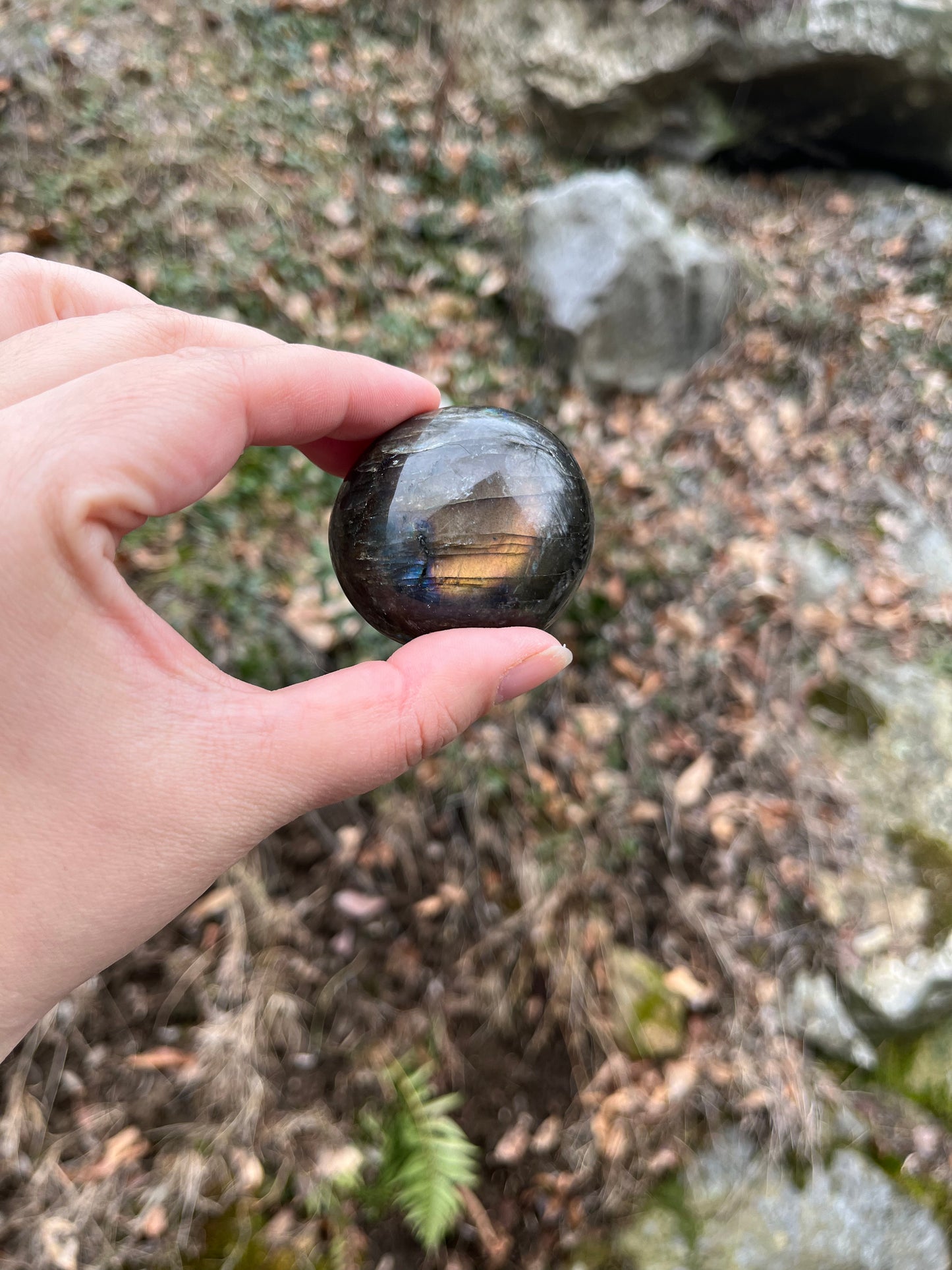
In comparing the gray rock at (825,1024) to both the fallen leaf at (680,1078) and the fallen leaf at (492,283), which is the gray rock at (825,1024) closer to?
the fallen leaf at (680,1078)

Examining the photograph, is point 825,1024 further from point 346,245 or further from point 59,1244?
point 346,245

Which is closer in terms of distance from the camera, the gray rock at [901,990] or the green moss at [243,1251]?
the green moss at [243,1251]

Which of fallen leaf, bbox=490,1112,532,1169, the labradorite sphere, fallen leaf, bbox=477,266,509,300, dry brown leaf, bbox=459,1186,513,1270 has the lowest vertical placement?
dry brown leaf, bbox=459,1186,513,1270

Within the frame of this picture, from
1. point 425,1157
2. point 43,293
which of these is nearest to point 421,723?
point 43,293

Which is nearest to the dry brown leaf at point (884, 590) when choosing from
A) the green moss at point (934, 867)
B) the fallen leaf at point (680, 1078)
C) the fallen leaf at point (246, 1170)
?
the green moss at point (934, 867)

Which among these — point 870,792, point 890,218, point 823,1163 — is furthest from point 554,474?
point 890,218

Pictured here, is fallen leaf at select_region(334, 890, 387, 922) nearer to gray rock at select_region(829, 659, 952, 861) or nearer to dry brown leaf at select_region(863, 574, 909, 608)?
gray rock at select_region(829, 659, 952, 861)

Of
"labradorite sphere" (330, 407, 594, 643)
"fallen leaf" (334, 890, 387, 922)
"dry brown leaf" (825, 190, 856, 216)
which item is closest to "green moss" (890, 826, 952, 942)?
"fallen leaf" (334, 890, 387, 922)
